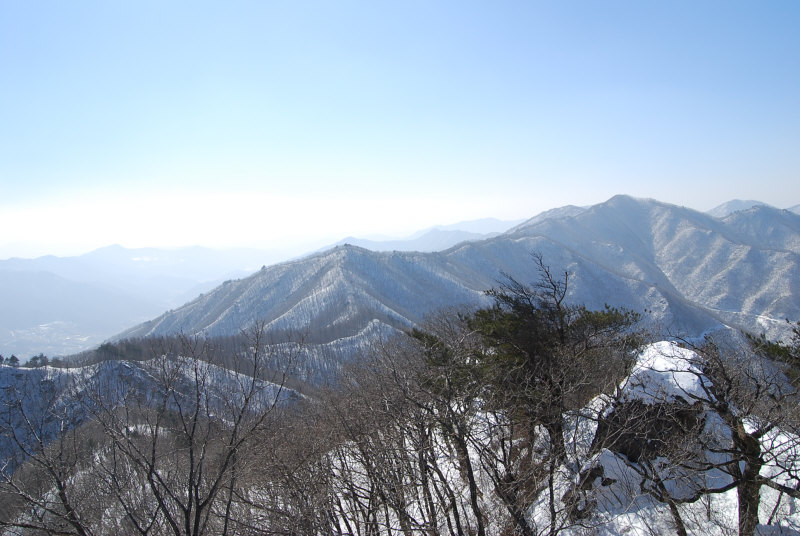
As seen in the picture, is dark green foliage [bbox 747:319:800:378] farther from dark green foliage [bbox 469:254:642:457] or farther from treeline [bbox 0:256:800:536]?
dark green foliage [bbox 469:254:642:457]

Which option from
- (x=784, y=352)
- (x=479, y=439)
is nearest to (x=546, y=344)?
(x=479, y=439)

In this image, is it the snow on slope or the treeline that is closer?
the treeline

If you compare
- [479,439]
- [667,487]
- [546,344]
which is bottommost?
[667,487]

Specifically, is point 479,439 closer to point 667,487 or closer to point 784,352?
point 667,487

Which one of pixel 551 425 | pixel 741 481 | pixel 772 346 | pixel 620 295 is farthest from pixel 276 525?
pixel 620 295

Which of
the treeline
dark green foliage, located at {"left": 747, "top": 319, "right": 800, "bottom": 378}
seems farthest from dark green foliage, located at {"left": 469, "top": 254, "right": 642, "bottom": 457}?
dark green foliage, located at {"left": 747, "top": 319, "right": 800, "bottom": 378}

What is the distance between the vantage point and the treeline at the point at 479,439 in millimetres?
8922

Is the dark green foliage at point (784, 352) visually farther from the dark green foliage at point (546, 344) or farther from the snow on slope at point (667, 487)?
the dark green foliage at point (546, 344)

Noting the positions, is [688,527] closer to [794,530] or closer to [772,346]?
[794,530]

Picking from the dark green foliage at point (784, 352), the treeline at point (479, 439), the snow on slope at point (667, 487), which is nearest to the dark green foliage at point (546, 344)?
the treeline at point (479, 439)

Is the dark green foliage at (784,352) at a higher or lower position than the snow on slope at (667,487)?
higher

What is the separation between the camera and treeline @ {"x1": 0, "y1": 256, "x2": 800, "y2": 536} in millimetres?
8922

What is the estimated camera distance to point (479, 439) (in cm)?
983

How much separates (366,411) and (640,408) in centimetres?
874
